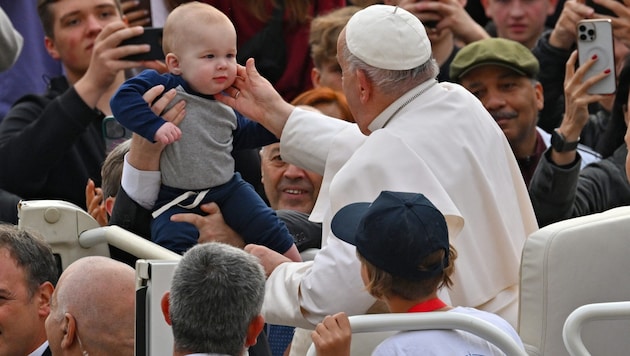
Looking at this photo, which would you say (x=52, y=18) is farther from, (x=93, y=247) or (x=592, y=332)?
(x=592, y=332)

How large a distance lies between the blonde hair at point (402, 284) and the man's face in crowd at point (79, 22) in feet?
12.9

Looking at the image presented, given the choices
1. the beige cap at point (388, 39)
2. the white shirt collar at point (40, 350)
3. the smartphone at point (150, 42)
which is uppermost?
the beige cap at point (388, 39)

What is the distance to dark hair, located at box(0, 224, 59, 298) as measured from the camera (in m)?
5.42

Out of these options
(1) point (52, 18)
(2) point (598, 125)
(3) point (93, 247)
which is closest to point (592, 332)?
(3) point (93, 247)

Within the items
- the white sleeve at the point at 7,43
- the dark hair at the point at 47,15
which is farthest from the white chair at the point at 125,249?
the dark hair at the point at 47,15

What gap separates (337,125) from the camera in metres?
5.76

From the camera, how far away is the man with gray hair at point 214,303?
4039mm

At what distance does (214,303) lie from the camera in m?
4.06

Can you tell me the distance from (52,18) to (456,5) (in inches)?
87.2

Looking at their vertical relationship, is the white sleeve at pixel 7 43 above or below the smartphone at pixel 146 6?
above

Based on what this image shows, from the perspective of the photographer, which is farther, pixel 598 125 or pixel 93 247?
pixel 598 125

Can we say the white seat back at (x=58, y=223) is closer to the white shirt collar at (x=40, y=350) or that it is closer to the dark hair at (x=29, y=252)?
the dark hair at (x=29, y=252)

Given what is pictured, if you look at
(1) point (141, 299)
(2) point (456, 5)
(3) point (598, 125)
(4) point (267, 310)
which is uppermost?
(1) point (141, 299)

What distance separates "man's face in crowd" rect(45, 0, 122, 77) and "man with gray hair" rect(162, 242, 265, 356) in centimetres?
395
